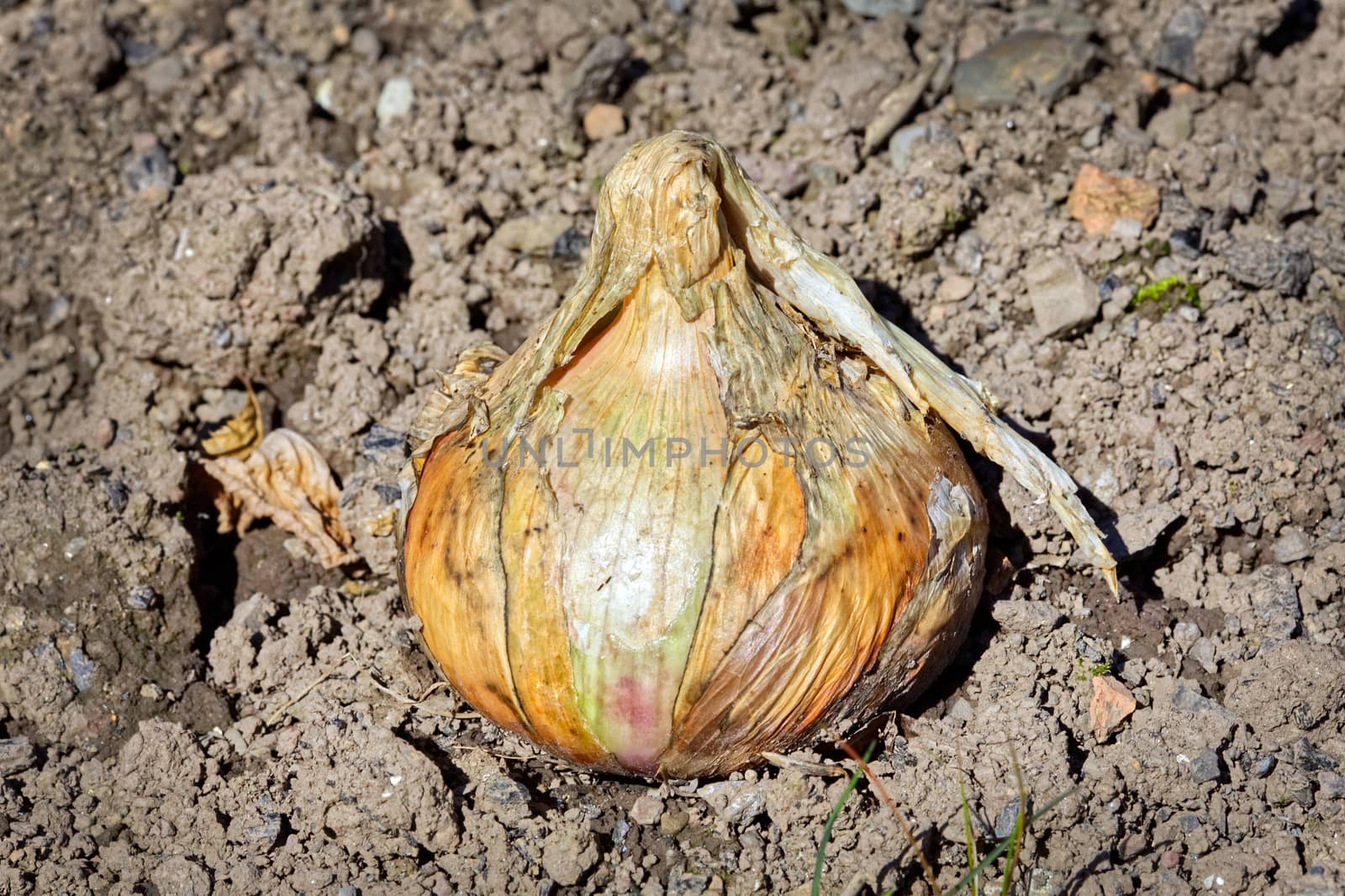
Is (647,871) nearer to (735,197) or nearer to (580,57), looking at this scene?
(735,197)

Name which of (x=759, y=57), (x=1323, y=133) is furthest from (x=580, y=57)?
(x=1323, y=133)

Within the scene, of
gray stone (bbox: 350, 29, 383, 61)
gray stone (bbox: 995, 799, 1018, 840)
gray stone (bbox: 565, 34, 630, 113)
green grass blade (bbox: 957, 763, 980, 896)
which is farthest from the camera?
gray stone (bbox: 350, 29, 383, 61)

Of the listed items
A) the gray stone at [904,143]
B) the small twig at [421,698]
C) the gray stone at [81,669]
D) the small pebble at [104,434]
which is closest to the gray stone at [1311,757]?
the small twig at [421,698]

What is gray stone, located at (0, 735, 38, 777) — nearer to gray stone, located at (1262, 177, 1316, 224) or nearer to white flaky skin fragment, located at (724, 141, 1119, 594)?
white flaky skin fragment, located at (724, 141, 1119, 594)

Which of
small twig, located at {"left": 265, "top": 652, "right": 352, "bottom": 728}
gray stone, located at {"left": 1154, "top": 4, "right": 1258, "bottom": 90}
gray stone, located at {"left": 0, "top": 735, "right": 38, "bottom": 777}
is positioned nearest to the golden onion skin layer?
small twig, located at {"left": 265, "top": 652, "right": 352, "bottom": 728}

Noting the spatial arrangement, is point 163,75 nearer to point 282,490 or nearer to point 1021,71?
point 282,490

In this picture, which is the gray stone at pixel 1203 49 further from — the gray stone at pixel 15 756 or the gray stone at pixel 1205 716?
the gray stone at pixel 15 756
